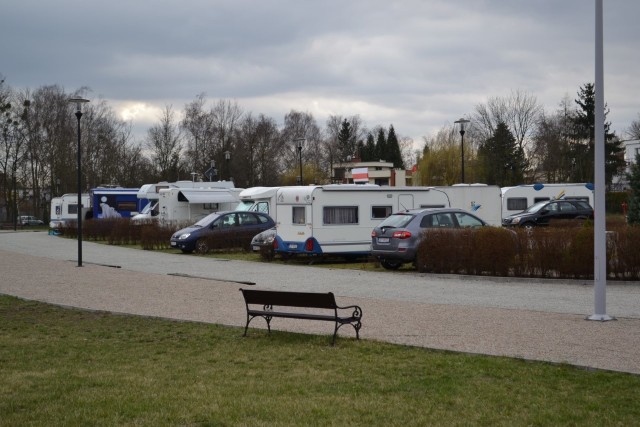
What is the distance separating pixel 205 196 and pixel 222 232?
1057 cm

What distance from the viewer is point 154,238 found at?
32.5m

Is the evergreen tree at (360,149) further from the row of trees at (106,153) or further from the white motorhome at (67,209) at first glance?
the white motorhome at (67,209)

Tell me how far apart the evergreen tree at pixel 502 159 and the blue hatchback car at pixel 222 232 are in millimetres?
36267

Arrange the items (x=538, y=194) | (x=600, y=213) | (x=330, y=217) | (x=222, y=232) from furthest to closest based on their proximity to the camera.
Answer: (x=538, y=194), (x=222, y=232), (x=330, y=217), (x=600, y=213)

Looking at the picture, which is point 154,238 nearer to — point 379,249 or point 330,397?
point 379,249

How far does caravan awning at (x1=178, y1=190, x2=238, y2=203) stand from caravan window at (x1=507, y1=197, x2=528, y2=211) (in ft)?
47.4

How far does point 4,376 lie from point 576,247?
12.8 m

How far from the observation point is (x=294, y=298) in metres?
10.1

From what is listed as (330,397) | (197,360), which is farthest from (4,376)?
(330,397)

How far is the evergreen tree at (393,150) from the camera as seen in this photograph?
367 ft

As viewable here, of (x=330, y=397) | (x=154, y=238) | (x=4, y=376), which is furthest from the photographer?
(x=154, y=238)

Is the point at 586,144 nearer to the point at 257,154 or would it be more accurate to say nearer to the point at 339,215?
the point at 257,154

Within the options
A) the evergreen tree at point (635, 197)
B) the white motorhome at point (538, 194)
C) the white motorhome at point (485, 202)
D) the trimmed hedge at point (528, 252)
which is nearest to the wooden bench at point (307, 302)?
the trimmed hedge at point (528, 252)

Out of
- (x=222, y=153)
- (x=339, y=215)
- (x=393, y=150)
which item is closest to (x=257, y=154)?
(x=222, y=153)
